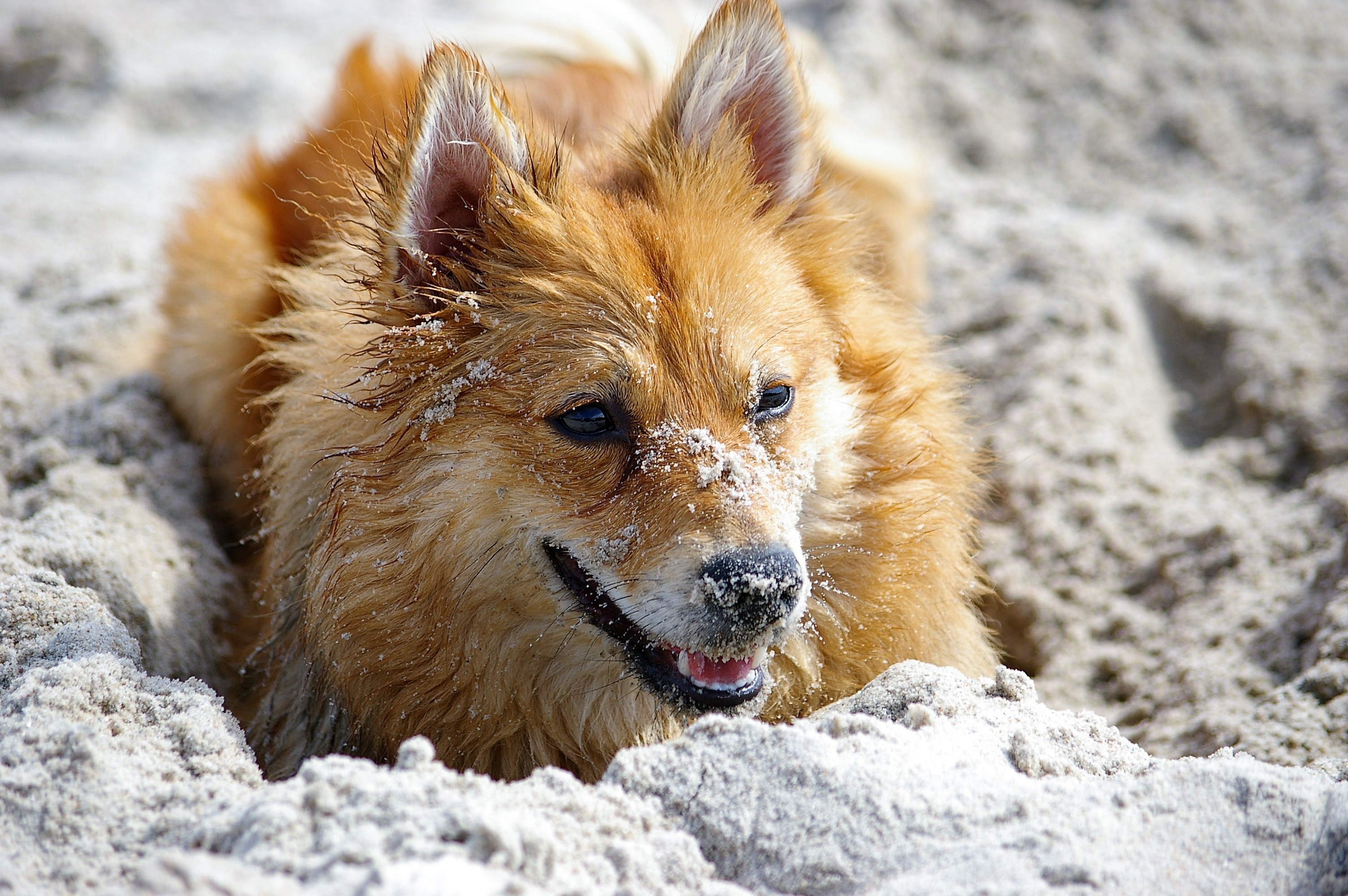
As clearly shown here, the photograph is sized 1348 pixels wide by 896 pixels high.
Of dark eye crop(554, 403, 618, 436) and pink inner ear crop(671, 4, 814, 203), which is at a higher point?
pink inner ear crop(671, 4, 814, 203)

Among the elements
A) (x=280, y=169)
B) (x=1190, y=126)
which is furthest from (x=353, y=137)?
(x=1190, y=126)

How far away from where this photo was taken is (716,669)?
7.59 ft

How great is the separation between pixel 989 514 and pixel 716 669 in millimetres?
1592

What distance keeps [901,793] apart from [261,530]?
180 cm

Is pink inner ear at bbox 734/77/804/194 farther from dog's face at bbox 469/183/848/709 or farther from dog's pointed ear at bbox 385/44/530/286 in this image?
dog's pointed ear at bbox 385/44/530/286

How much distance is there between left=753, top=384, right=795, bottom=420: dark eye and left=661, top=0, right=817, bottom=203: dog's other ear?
1.93 ft

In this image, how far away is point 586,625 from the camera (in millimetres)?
2402

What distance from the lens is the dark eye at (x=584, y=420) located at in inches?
91.5

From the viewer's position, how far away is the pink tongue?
2.29 m

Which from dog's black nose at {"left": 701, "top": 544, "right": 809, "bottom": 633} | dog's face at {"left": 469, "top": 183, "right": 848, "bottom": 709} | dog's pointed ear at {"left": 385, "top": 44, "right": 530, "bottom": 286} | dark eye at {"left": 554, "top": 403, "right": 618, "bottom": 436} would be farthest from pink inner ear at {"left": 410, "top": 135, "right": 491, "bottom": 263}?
dog's black nose at {"left": 701, "top": 544, "right": 809, "bottom": 633}

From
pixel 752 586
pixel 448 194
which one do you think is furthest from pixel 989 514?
pixel 448 194

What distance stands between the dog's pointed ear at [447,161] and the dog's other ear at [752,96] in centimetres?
48

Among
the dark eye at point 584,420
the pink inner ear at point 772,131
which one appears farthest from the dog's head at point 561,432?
the pink inner ear at point 772,131

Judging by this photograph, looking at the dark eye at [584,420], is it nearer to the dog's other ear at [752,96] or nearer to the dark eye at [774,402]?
the dark eye at [774,402]
